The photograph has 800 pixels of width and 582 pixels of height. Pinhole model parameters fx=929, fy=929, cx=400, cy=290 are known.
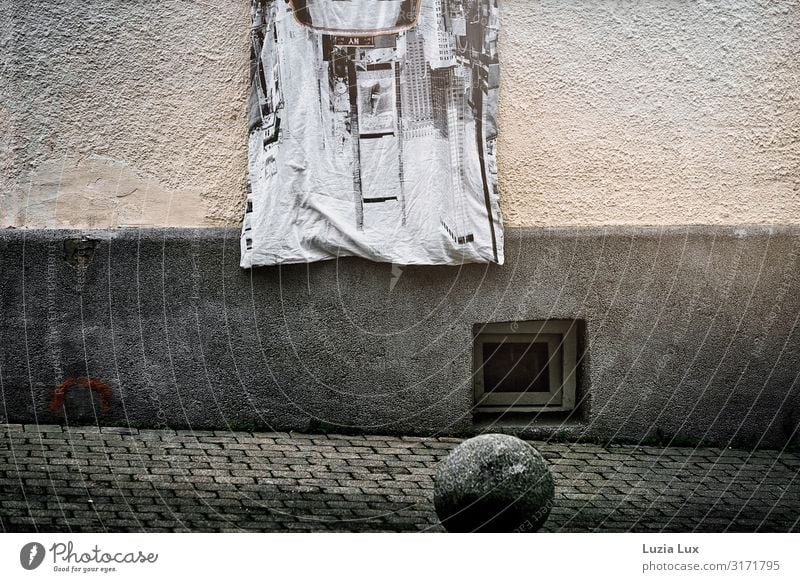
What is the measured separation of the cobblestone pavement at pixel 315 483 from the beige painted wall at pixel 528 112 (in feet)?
4.39

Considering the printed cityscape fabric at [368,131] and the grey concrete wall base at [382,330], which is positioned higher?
Result: the printed cityscape fabric at [368,131]

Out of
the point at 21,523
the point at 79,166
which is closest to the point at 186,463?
the point at 21,523

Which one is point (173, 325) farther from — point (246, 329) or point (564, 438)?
point (564, 438)

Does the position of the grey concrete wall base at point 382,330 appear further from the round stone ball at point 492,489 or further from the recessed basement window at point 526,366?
the round stone ball at point 492,489

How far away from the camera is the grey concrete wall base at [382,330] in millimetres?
5438

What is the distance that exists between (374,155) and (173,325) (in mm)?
1552

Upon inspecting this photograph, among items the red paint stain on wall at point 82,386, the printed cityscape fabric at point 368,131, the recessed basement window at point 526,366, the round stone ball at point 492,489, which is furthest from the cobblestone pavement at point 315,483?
the printed cityscape fabric at point 368,131

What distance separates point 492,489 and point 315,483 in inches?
53.3

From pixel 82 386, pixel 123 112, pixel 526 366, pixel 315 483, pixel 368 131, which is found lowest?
pixel 315 483

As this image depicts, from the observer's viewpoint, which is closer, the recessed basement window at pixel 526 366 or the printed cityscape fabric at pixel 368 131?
the printed cityscape fabric at pixel 368 131

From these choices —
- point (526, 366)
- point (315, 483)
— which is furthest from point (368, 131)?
point (315, 483)

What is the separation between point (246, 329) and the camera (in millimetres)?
5492

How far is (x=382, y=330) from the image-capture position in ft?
18.1

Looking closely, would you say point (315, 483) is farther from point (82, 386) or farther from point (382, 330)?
point (82, 386)
